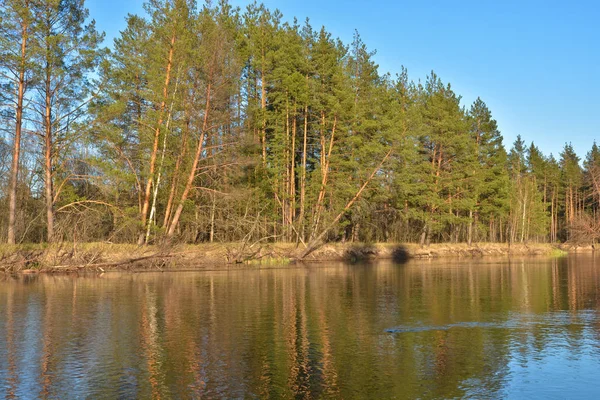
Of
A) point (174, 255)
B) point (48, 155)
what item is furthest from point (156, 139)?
point (174, 255)

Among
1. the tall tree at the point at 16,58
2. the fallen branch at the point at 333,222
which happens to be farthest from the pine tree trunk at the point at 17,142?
the fallen branch at the point at 333,222

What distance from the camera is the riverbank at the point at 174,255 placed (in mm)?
35406

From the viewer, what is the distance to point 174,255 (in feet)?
132

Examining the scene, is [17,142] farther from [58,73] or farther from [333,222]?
[333,222]

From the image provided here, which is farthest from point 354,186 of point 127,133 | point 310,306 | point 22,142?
point 310,306

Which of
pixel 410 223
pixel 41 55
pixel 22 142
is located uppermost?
pixel 41 55

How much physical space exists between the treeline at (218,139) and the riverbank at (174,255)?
1512 millimetres

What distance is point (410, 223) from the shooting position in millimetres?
73500

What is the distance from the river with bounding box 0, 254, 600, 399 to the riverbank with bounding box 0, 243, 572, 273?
27.0 feet

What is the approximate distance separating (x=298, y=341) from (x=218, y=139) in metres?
32.9

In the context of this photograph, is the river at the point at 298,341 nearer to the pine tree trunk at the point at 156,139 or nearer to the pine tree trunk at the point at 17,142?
the pine tree trunk at the point at 17,142

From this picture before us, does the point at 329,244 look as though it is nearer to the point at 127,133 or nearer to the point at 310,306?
the point at 127,133

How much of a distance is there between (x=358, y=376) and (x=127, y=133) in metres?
40.1

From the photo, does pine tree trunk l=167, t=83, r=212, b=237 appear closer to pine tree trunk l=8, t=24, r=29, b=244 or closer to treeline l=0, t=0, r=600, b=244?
treeline l=0, t=0, r=600, b=244
